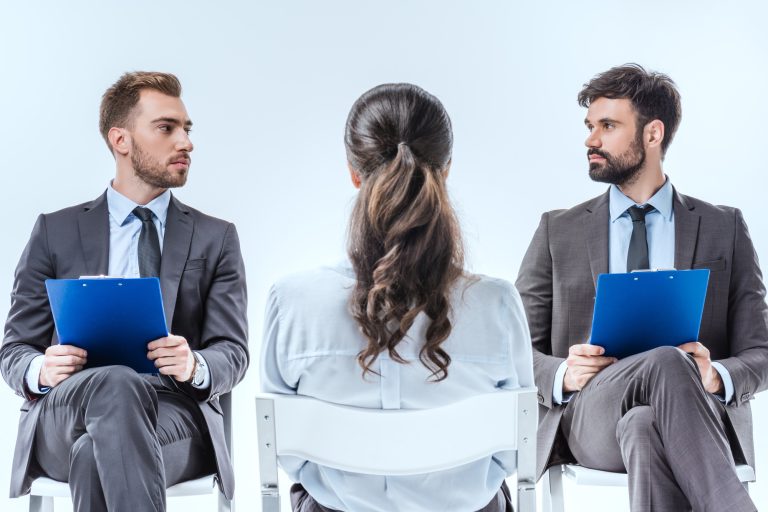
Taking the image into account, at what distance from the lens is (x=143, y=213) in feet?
8.54

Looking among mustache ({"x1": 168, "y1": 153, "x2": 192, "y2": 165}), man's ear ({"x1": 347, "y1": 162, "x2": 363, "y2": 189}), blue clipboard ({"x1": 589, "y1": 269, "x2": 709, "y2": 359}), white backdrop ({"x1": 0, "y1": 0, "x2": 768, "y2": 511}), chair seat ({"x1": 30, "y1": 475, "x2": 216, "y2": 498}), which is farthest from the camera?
white backdrop ({"x1": 0, "y1": 0, "x2": 768, "y2": 511})

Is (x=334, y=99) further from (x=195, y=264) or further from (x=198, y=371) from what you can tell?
(x=198, y=371)

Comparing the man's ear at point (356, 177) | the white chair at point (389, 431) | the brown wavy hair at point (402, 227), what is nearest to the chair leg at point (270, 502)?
the white chair at point (389, 431)

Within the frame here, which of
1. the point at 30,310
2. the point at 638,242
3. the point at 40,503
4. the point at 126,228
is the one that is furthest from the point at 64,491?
the point at 638,242

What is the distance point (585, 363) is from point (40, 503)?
1369mm

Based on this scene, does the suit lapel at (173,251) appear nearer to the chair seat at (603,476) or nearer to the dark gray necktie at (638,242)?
the chair seat at (603,476)

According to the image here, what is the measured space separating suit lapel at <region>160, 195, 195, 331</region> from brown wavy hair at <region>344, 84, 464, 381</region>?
109 cm

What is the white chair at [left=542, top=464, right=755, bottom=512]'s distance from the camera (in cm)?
213

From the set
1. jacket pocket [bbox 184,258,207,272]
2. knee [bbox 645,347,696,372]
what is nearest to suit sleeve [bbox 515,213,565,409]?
knee [bbox 645,347,696,372]

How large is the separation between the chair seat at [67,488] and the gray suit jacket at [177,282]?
137mm

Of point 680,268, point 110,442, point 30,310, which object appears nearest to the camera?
point 110,442

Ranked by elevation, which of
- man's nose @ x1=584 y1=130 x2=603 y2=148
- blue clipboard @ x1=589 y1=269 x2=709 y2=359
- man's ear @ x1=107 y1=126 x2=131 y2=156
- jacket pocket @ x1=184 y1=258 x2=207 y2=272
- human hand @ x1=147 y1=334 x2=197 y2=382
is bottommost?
human hand @ x1=147 y1=334 x2=197 y2=382

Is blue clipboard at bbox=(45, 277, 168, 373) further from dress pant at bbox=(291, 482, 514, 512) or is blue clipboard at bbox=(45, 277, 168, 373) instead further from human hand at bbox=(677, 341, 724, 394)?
human hand at bbox=(677, 341, 724, 394)

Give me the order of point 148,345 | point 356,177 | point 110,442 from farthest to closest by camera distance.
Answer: point 148,345 < point 110,442 < point 356,177
